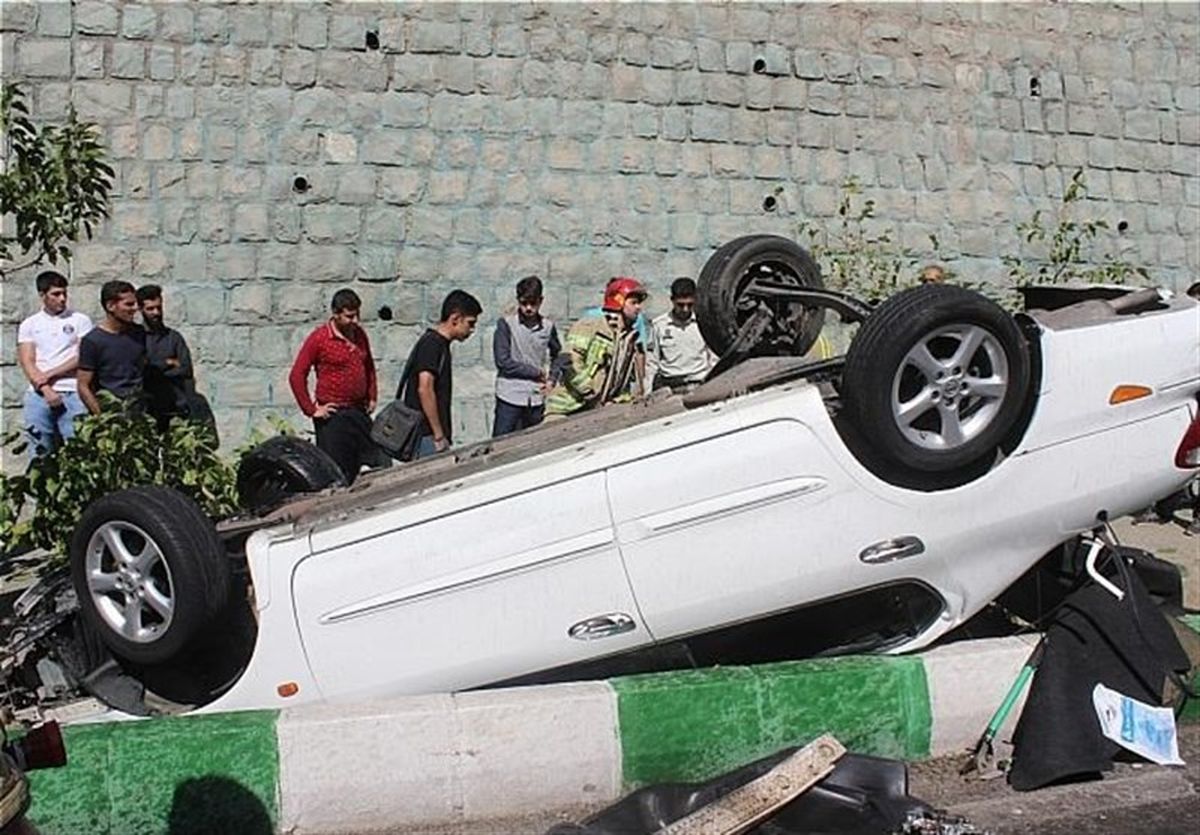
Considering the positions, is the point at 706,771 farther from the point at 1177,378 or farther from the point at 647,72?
A: the point at 647,72

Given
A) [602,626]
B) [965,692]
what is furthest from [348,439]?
[965,692]

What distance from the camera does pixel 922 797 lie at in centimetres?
501

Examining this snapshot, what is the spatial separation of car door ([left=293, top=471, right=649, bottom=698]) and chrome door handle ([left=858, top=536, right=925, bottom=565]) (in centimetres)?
81

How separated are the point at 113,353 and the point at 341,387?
1337mm

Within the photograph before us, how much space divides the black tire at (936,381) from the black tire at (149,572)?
2245 millimetres

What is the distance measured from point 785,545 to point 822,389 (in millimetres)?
571

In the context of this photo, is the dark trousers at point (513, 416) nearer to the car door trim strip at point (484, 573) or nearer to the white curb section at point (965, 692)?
the car door trim strip at point (484, 573)

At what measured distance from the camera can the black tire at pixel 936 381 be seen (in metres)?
4.96

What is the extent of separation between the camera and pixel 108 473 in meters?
6.79

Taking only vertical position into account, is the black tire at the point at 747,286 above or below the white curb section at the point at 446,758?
above

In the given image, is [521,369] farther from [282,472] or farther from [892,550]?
[892,550]

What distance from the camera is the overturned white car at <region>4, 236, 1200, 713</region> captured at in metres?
5.03

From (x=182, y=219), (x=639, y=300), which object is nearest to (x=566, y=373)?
(x=639, y=300)

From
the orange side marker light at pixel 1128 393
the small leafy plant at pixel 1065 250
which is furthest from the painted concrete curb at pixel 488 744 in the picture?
the small leafy plant at pixel 1065 250
